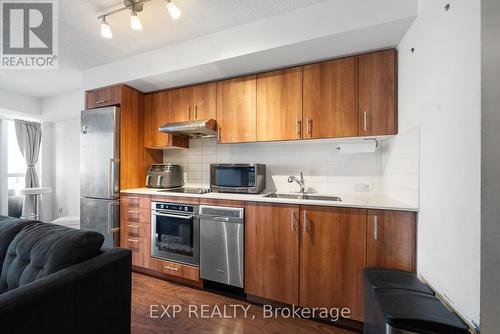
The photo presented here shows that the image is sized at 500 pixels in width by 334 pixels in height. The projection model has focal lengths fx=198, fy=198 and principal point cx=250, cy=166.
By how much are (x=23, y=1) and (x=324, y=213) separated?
2902mm

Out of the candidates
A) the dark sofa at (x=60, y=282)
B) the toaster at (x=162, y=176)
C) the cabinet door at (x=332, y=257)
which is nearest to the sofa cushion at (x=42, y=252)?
the dark sofa at (x=60, y=282)

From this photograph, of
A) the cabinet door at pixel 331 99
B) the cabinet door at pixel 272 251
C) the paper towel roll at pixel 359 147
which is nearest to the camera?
the cabinet door at pixel 272 251

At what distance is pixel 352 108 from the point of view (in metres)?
1.76

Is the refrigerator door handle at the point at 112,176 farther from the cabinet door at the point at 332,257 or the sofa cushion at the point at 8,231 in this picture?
the cabinet door at the point at 332,257

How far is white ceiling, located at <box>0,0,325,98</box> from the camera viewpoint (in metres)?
1.56

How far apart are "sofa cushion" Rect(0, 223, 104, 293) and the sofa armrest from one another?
65mm

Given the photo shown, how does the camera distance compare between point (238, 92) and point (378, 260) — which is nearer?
point (378, 260)

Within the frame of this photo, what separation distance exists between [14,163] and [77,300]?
14.5 ft

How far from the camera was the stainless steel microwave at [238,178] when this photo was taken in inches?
83.4

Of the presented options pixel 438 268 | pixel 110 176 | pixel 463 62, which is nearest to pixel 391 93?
pixel 463 62

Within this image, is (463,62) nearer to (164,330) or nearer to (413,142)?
(413,142)

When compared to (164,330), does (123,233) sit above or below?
above

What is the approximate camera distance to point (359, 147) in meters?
1.93

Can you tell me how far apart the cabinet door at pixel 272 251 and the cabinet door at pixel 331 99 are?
81 centimetres
